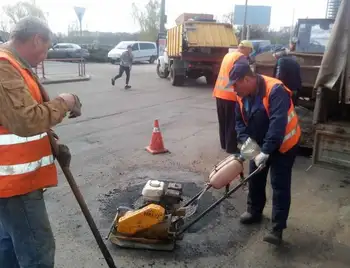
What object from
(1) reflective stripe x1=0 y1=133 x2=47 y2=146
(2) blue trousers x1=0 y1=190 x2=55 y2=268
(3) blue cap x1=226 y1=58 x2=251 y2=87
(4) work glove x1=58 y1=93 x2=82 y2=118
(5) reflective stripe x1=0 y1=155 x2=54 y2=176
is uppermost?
(3) blue cap x1=226 y1=58 x2=251 y2=87

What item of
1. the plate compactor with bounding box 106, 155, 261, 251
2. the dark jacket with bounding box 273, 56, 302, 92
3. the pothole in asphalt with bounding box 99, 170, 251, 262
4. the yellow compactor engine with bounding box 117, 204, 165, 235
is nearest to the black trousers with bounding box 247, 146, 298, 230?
the plate compactor with bounding box 106, 155, 261, 251

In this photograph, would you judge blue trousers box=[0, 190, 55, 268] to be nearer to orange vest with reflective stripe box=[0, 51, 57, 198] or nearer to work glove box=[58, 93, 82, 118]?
orange vest with reflective stripe box=[0, 51, 57, 198]

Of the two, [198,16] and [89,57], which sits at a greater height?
[198,16]

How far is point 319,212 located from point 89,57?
29777 mm

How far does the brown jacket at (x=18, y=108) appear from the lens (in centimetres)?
186

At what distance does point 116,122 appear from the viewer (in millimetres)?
8461

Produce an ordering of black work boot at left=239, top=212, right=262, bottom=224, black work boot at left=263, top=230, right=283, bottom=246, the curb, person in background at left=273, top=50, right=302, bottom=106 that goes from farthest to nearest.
A: the curb
person in background at left=273, top=50, right=302, bottom=106
black work boot at left=239, top=212, right=262, bottom=224
black work boot at left=263, top=230, right=283, bottom=246

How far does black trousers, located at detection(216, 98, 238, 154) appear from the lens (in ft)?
19.1

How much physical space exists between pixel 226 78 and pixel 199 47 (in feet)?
30.2

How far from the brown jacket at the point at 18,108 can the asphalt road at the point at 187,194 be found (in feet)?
5.37

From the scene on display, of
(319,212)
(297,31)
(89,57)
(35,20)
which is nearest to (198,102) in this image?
(297,31)

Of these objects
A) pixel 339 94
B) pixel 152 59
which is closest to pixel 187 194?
pixel 339 94

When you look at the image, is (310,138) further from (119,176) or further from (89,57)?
(89,57)

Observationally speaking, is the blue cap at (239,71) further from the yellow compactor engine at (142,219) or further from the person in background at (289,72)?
the person in background at (289,72)
